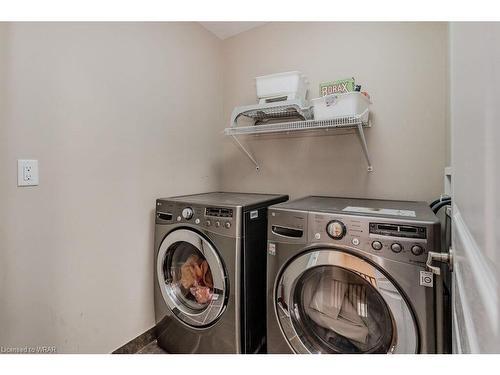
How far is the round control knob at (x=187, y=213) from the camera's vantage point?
4.85 feet

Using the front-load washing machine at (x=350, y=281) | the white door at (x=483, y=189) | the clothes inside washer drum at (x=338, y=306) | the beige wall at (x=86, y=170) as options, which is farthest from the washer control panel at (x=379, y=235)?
the beige wall at (x=86, y=170)

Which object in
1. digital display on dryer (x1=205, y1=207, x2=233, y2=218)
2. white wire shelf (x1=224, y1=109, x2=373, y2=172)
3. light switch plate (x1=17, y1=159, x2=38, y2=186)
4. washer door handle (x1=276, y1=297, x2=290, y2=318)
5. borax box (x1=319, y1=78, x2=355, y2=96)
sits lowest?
washer door handle (x1=276, y1=297, x2=290, y2=318)

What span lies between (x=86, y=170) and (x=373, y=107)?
1795 millimetres

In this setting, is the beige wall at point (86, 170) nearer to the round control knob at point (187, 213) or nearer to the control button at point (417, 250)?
the round control knob at point (187, 213)

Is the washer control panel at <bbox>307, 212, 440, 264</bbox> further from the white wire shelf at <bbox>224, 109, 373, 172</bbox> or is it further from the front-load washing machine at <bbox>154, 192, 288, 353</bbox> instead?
the white wire shelf at <bbox>224, 109, 373, 172</bbox>

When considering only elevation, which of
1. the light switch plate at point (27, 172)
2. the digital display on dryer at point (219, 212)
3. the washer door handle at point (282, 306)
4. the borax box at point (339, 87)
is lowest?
the washer door handle at point (282, 306)

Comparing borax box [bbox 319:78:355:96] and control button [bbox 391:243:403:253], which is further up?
borax box [bbox 319:78:355:96]

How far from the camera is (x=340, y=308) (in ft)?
3.87

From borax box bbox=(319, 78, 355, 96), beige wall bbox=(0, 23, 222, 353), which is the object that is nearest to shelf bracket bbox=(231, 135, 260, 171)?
beige wall bbox=(0, 23, 222, 353)

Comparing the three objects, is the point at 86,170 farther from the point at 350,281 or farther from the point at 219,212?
the point at 350,281

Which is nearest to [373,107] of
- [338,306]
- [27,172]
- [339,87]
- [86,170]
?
[339,87]

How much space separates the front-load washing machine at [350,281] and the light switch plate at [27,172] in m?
1.12

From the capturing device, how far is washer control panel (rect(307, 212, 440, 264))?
0.95 meters

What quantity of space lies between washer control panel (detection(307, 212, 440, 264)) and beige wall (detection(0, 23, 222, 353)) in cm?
114
